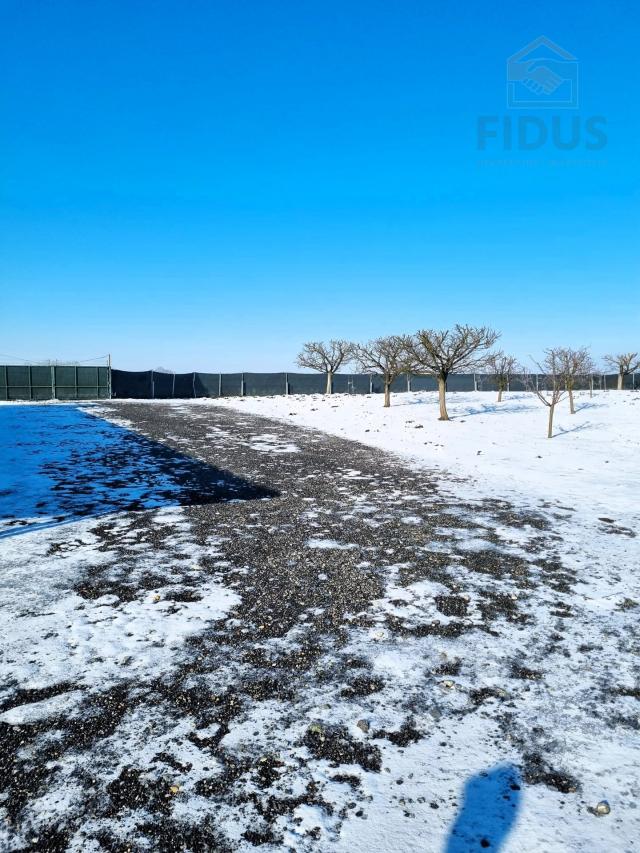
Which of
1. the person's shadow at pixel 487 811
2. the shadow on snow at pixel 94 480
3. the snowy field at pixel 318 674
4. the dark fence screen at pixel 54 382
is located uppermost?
the dark fence screen at pixel 54 382

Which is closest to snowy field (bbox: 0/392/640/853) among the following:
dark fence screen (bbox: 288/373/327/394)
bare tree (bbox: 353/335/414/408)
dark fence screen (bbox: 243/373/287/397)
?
bare tree (bbox: 353/335/414/408)

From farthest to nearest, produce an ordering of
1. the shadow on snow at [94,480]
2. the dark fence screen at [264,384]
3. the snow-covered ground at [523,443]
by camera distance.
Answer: the dark fence screen at [264,384] < the snow-covered ground at [523,443] < the shadow on snow at [94,480]

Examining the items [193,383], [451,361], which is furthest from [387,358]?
[193,383]

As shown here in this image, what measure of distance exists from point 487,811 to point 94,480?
748 cm

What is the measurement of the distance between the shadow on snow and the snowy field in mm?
88

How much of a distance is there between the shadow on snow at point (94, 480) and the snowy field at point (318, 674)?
0.09 metres

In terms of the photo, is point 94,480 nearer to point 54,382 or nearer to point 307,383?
point 54,382

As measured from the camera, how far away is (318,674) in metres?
2.72

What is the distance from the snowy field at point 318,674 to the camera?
6.12ft

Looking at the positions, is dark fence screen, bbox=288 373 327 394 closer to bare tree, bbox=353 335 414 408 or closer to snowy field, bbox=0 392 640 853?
bare tree, bbox=353 335 414 408

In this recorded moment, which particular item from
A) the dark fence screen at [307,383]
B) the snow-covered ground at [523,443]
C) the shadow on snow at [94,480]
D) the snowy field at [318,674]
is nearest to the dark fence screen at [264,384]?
the dark fence screen at [307,383]

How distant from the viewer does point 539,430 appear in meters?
15.3

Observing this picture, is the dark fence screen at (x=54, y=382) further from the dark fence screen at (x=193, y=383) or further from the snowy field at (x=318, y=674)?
the snowy field at (x=318, y=674)

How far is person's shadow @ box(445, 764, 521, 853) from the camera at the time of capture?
1784 mm
